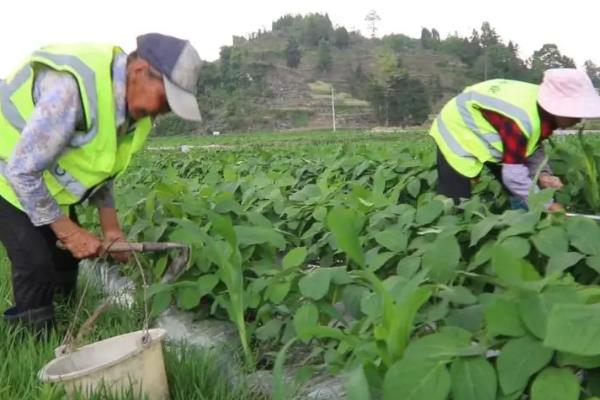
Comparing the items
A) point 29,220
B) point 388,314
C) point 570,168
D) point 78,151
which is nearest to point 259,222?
point 78,151

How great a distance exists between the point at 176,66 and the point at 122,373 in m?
0.92

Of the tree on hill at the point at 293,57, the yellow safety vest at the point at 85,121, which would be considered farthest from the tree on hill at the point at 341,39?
the yellow safety vest at the point at 85,121

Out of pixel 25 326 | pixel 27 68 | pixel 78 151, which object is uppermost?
pixel 27 68

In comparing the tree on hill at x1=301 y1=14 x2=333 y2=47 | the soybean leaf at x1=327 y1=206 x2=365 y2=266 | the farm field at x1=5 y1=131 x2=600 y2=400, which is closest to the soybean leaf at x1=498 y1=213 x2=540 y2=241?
the farm field at x1=5 y1=131 x2=600 y2=400

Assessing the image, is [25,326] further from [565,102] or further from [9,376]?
[565,102]

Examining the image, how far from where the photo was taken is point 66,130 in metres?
2.12

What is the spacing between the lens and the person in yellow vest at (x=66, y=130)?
6.89 ft

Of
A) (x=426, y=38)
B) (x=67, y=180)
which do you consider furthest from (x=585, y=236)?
(x=426, y=38)

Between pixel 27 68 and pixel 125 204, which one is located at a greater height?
pixel 27 68

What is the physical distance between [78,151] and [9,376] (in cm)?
77

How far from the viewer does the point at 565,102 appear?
2684 millimetres

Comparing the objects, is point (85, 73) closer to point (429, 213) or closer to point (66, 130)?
point (66, 130)

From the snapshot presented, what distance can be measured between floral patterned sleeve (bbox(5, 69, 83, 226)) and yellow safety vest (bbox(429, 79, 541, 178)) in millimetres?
1670

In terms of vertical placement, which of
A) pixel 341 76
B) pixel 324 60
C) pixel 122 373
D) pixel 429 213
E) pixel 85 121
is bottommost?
pixel 341 76
